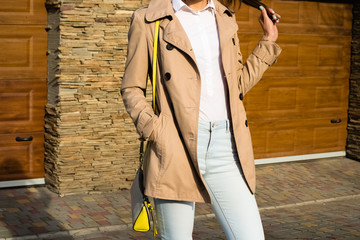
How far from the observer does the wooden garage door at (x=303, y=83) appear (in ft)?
31.5

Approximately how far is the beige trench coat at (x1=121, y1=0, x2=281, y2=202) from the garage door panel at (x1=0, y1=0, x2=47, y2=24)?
14.1 ft

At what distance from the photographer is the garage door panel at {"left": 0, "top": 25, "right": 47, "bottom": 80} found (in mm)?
7582

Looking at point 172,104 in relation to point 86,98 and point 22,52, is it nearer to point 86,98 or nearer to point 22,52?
point 86,98

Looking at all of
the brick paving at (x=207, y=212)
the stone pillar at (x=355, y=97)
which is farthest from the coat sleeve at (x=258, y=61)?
the stone pillar at (x=355, y=97)

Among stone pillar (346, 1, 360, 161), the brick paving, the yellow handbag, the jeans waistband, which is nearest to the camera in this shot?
the jeans waistband

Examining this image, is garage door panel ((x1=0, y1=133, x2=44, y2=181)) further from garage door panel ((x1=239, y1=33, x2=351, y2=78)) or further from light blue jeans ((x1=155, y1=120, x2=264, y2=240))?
light blue jeans ((x1=155, y1=120, x2=264, y2=240))

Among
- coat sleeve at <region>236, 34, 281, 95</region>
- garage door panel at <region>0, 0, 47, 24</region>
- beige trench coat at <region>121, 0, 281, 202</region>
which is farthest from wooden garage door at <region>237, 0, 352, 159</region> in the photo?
beige trench coat at <region>121, 0, 281, 202</region>

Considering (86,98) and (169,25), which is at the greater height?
(169,25)

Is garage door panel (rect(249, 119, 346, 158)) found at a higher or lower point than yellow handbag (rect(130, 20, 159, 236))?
lower

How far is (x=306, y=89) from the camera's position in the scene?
10.0 metres

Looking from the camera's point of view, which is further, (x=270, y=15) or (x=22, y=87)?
(x=22, y=87)

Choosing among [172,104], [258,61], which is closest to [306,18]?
[258,61]

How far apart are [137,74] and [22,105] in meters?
4.43

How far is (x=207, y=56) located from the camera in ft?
11.6
